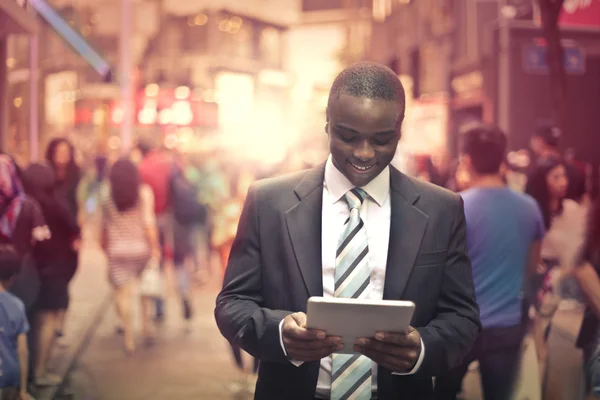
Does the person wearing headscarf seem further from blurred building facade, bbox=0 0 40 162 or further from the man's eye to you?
the man's eye

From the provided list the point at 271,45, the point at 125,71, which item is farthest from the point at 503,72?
the point at 271,45

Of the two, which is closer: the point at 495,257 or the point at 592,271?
the point at 592,271

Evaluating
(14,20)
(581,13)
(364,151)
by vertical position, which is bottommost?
(364,151)

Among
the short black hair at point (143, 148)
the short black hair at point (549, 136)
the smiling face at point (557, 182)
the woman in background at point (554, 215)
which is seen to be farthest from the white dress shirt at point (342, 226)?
the short black hair at point (143, 148)

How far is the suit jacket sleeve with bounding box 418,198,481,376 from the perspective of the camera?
2521mm

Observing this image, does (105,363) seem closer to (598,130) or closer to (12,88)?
(12,88)

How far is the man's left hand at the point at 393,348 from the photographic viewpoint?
7.65 feet

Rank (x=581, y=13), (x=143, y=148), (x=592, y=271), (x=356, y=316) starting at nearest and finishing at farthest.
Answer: (x=356, y=316) < (x=592, y=271) < (x=143, y=148) < (x=581, y=13)

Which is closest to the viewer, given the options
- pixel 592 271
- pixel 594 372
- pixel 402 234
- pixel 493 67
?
pixel 402 234

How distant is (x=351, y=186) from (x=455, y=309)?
507 millimetres

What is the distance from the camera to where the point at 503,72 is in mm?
17562

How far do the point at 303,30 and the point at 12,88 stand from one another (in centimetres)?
6624

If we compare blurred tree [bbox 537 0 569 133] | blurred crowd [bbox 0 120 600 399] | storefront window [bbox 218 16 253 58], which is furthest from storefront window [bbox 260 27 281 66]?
blurred tree [bbox 537 0 569 133]

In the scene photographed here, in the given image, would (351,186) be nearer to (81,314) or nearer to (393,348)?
(393,348)
